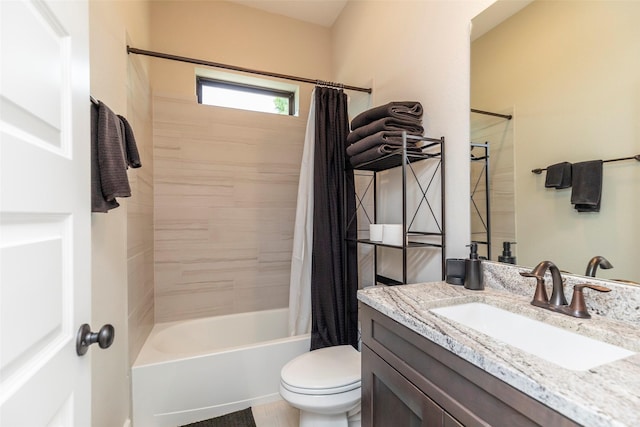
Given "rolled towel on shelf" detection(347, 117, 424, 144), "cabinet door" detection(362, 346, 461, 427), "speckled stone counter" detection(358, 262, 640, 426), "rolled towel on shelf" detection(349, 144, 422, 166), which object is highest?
"rolled towel on shelf" detection(347, 117, 424, 144)

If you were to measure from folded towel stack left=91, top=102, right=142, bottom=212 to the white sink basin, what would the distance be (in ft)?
3.90

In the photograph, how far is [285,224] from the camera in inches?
103

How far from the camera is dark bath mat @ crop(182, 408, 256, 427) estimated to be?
5.36 feet

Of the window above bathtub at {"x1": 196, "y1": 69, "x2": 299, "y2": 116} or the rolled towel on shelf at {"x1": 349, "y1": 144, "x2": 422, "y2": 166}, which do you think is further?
the window above bathtub at {"x1": 196, "y1": 69, "x2": 299, "y2": 116}

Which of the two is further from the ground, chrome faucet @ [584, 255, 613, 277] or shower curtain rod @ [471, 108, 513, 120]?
shower curtain rod @ [471, 108, 513, 120]

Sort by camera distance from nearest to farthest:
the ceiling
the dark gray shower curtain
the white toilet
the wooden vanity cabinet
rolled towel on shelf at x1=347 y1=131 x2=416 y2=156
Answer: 1. the wooden vanity cabinet
2. the white toilet
3. rolled towel on shelf at x1=347 y1=131 x2=416 y2=156
4. the dark gray shower curtain
5. the ceiling

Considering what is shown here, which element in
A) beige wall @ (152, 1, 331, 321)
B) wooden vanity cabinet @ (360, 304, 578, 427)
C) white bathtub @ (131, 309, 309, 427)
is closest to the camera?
wooden vanity cabinet @ (360, 304, 578, 427)

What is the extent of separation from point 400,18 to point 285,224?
1.75m

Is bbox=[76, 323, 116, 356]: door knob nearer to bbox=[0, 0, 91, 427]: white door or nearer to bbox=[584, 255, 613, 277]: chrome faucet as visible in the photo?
bbox=[0, 0, 91, 427]: white door

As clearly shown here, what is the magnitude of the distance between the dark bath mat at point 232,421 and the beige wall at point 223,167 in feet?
2.76

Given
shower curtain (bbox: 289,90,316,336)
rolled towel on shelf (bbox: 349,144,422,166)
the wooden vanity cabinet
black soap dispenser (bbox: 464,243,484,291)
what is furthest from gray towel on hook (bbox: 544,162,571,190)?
shower curtain (bbox: 289,90,316,336)

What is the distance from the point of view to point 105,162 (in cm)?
99

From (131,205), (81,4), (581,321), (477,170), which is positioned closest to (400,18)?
(477,170)

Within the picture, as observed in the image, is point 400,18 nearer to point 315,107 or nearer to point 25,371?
point 315,107
